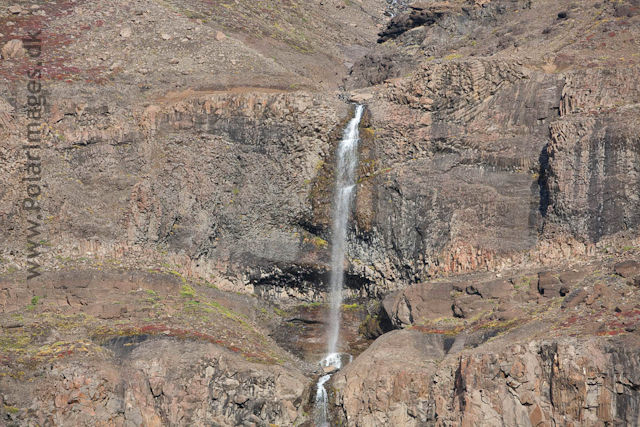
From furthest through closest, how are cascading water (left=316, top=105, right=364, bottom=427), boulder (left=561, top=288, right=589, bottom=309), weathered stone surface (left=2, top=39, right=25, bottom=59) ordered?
weathered stone surface (left=2, top=39, right=25, bottom=59)
cascading water (left=316, top=105, right=364, bottom=427)
boulder (left=561, top=288, right=589, bottom=309)

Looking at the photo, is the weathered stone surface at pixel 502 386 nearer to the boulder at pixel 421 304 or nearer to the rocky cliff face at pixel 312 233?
the rocky cliff face at pixel 312 233

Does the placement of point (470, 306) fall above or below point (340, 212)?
below

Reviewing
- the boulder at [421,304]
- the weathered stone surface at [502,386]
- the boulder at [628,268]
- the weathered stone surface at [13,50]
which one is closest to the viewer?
the weathered stone surface at [502,386]

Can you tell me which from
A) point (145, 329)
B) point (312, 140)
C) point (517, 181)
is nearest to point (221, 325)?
point (145, 329)

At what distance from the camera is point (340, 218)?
50.8 m

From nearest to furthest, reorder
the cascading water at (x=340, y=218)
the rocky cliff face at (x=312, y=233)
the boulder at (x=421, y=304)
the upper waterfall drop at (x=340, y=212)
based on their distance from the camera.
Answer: the rocky cliff face at (x=312, y=233) < the boulder at (x=421, y=304) < the cascading water at (x=340, y=218) < the upper waterfall drop at (x=340, y=212)

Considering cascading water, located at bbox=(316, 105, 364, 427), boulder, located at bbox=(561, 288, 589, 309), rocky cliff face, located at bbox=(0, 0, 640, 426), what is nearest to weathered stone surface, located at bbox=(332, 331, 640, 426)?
rocky cliff face, located at bbox=(0, 0, 640, 426)

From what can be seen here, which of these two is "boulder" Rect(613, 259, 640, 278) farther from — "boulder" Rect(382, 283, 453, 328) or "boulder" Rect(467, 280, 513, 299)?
"boulder" Rect(382, 283, 453, 328)

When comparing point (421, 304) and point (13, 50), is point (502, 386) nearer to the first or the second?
point (421, 304)

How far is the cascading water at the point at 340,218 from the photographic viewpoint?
48844 millimetres

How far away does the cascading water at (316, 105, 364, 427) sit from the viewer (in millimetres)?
48844

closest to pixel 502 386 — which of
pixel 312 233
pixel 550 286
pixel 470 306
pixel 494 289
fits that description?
pixel 550 286

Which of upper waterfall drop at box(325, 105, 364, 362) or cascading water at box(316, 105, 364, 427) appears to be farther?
upper waterfall drop at box(325, 105, 364, 362)

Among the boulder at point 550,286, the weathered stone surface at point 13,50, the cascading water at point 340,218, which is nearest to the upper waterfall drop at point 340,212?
the cascading water at point 340,218
